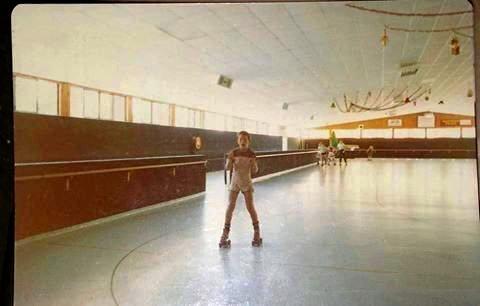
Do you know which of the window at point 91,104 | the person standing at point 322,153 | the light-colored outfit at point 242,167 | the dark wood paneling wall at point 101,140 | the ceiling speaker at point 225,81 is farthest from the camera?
the person standing at point 322,153

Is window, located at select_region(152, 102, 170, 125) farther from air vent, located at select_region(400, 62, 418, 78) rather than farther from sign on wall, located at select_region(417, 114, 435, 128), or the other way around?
sign on wall, located at select_region(417, 114, 435, 128)

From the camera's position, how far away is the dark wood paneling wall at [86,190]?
3.88m

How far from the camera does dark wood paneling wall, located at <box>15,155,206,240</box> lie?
12.7 ft

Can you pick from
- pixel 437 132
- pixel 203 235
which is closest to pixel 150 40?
pixel 203 235

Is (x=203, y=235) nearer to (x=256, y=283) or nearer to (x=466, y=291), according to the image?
(x=256, y=283)

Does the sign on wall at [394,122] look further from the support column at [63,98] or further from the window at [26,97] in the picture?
the window at [26,97]

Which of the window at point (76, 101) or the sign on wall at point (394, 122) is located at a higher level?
the sign on wall at point (394, 122)

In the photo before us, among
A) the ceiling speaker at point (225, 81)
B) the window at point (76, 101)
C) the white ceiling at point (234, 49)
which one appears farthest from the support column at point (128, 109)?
the ceiling speaker at point (225, 81)

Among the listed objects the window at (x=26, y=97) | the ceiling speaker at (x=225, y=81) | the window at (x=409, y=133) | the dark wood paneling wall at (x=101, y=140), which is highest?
the ceiling speaker at (x=225, y=81)

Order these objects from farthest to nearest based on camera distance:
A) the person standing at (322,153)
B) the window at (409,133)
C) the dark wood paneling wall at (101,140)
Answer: the window at (409,133) → the person standing at (322,153) → the dark wood paneling wall at (101,140)

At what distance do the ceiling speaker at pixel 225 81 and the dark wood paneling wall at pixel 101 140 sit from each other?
7.55 ft

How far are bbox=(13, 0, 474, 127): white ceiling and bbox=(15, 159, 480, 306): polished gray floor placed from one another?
5.12 ft

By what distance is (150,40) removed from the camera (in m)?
5.92

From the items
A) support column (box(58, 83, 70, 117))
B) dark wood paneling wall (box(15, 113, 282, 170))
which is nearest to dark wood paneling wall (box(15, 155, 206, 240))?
dark wood paneling wall (box(15, 113, 282, 170))
